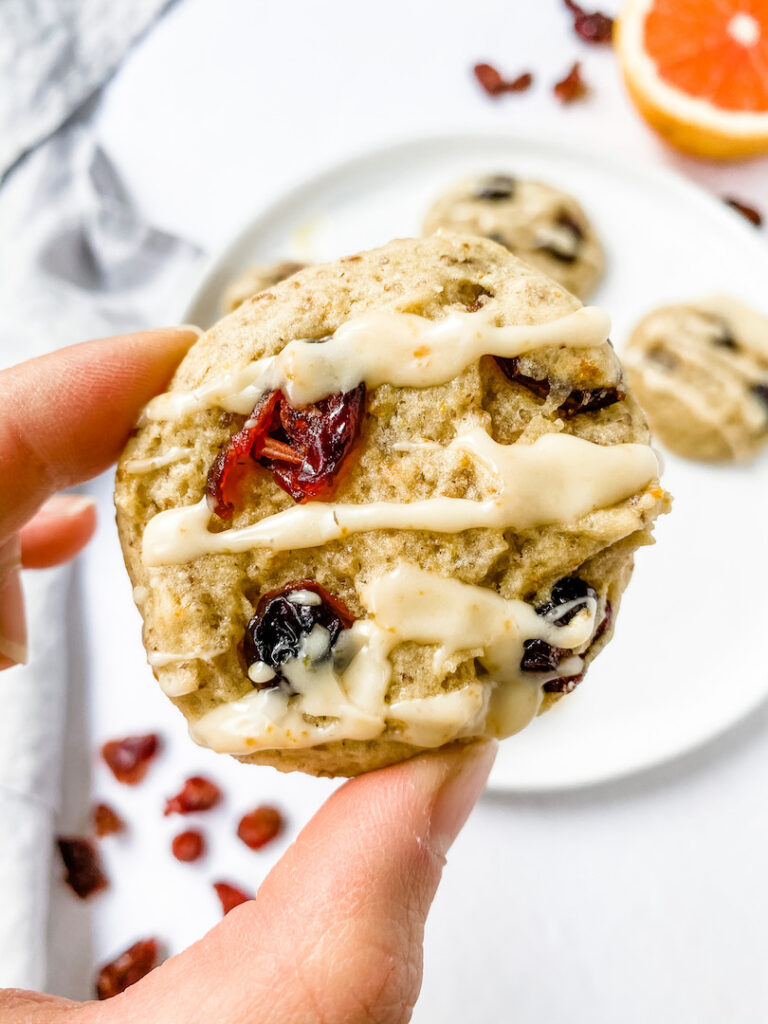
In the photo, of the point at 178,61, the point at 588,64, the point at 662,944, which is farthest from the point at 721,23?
the point at 662,944

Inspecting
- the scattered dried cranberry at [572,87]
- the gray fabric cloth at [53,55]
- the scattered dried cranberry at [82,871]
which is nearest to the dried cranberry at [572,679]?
the scattered dried cranberry at [82,871]

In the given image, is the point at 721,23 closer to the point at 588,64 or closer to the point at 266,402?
the point at 588,64

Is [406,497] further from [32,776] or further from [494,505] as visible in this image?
[32,776]

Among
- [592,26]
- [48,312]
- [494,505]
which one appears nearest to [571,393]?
[494,505]

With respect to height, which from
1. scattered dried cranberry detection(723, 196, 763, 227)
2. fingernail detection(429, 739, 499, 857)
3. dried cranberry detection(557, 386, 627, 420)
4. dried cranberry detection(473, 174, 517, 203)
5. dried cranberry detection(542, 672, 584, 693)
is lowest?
scattered dried cranberry detection(723, 196, 763, 227)

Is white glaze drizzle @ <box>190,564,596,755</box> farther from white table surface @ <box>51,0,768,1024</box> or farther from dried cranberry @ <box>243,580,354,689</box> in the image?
white table surface @ <box>51,0,768,1024</box>

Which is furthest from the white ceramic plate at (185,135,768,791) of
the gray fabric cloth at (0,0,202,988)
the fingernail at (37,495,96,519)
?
the fingernail at (37,495,96,519)
